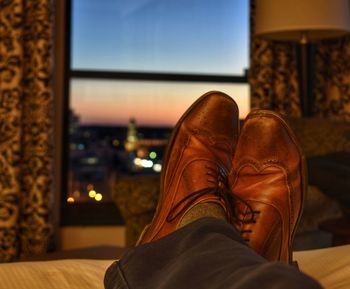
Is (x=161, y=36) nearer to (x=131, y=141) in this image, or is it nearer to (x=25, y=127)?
(x=131, y=141)

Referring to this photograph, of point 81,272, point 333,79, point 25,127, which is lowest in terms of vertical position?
point 81,272

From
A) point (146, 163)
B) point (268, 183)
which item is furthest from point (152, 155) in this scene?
point (268, 183)

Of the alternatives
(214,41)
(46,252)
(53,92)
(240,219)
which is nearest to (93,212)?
(46,252)

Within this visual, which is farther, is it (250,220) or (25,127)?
(25,127)

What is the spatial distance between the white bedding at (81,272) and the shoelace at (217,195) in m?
0.18

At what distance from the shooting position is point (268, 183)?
1167 millimetres

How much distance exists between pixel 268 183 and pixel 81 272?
39 cm

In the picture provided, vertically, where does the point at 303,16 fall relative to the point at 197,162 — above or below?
above

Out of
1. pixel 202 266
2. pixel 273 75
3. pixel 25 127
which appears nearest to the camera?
pixel 202 266

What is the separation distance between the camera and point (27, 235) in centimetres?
287

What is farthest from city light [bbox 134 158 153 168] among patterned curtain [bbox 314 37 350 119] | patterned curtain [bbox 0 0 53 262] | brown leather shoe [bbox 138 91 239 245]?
brown leather shoe [bbox 138 91 239 245]

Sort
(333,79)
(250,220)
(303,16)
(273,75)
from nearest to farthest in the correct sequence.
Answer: (250,220) → (303,16) → (273,75) → (333,79)

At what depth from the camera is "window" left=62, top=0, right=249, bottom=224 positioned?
3.29m

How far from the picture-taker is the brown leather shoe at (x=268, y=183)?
41.5 inches
